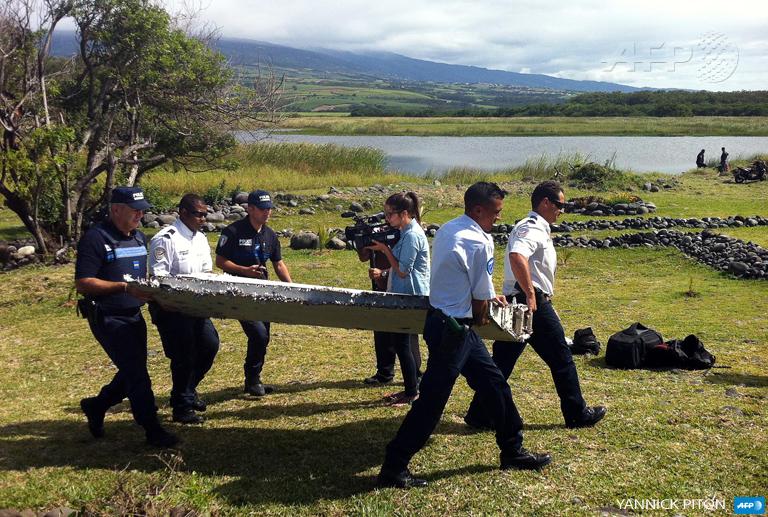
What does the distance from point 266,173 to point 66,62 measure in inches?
480

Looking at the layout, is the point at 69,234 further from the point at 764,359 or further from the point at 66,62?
the point at 764,359

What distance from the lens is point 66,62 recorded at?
1816 cm

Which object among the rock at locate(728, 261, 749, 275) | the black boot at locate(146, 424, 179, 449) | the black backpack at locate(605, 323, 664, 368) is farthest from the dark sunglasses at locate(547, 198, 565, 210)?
the rock at locate(728, 261, 749, 275)

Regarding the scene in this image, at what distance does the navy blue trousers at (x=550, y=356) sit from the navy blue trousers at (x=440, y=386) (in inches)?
23.7

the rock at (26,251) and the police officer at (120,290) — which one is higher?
the police officer at (120,290)

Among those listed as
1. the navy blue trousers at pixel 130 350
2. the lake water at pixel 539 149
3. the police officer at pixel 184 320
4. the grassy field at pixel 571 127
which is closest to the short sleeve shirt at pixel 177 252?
the police officer at pixel 184 320

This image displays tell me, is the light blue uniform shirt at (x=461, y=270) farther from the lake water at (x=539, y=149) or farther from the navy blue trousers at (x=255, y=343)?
the lake water at (x=539, y=149)

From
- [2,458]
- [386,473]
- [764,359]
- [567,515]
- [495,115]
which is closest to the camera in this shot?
[567,515]

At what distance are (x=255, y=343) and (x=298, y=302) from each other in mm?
2018

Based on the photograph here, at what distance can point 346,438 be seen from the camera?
5.59 metres

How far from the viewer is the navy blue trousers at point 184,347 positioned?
552 centimetres

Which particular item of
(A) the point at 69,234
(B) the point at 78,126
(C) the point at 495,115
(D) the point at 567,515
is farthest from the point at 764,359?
(C) the point at 495,115

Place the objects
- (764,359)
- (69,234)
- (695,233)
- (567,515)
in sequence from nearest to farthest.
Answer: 1. (567,515)
2. (764,359)
3. (69,234)
4. (695,233)

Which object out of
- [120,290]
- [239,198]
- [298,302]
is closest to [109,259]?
[120,290]
